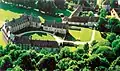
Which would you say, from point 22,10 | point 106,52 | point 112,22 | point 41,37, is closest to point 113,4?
point 112,22

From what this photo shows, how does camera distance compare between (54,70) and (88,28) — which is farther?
(88,28)

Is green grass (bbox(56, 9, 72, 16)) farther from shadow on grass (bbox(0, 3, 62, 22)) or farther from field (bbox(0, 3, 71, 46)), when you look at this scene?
shadow on grass (bbox(0, 3, 62, 22))

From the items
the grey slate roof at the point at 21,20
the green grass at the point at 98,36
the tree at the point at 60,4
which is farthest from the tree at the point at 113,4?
the grey slate roof at the point at 21,20

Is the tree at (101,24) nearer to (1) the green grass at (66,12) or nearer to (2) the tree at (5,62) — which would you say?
(1) the green grass at (66,12)

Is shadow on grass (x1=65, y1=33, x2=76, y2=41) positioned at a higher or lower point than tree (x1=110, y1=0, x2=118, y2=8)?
lower

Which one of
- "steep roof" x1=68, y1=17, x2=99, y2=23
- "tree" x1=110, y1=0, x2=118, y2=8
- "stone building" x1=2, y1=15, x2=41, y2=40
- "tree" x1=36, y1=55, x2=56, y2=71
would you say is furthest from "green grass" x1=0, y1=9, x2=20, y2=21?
"tree" x1=110, y1=0, x2=118, y2=8

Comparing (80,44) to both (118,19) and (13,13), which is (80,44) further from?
(13,13)

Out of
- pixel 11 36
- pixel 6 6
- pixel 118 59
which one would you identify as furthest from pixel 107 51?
pixel 6 6

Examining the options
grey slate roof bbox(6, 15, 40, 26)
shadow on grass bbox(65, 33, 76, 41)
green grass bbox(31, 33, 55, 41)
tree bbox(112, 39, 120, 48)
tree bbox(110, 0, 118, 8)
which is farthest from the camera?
tree bbox(110, 0, 118, 8)
